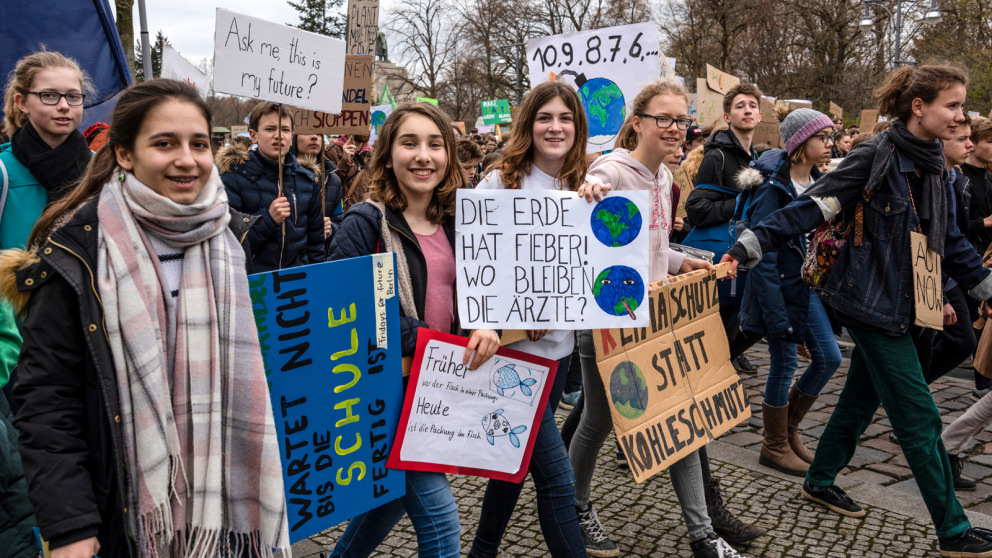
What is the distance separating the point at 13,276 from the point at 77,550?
678mm

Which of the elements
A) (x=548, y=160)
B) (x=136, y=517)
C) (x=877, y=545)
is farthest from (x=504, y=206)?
(x=877, y=545)

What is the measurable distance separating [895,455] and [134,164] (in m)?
4.74

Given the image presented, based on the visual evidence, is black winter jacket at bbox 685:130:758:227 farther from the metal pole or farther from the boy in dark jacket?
the metal pole

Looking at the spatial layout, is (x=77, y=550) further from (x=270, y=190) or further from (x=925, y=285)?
(x=270, y=190)

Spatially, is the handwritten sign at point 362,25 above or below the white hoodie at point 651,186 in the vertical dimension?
above

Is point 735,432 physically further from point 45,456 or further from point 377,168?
point 45,456

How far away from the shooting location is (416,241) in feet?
9.20

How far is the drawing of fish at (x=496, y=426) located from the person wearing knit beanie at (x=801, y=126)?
297 cm

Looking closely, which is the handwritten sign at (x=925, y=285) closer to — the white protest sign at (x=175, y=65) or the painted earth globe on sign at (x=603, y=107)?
the painted earth globe on sign at (x=603, y=107)

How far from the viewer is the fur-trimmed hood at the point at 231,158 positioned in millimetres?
5332

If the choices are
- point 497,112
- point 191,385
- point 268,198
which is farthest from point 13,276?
point 497,112

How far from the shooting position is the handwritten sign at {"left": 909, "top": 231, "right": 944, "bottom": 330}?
3.68 meters

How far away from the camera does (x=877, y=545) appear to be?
3.84 m

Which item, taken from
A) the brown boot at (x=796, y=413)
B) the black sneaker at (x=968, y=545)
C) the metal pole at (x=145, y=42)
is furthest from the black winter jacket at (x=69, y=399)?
the metal pole at (x=145, y=42)
